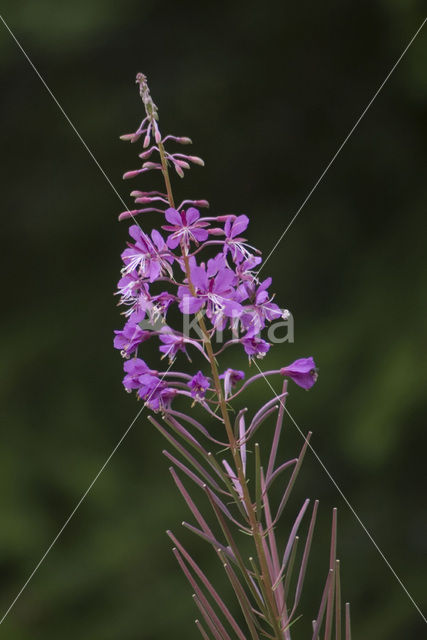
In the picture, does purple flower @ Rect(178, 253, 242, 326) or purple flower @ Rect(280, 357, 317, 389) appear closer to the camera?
purple flower @ Rect(178, 253, 242, 326)

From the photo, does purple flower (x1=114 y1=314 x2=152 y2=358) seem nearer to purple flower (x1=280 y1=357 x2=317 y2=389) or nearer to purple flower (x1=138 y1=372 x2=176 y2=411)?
purple flower (x1=138 y1=372 x2=176 y2=411)

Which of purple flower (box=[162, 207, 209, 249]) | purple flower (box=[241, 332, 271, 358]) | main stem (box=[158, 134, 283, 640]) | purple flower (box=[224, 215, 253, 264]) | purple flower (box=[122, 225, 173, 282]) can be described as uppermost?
purple flower (box=[224, 215, 253, 264])

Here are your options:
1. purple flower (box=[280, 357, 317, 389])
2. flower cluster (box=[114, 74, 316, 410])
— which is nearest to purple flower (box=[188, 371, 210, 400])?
flower cluster (box=[114, 74, 316, 410])

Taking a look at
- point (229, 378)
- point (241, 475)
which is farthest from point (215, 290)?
point (241, 475)

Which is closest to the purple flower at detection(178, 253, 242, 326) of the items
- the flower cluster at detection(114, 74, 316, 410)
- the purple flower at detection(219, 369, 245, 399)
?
the flower cluster at detection(114, 74, 316, 410)

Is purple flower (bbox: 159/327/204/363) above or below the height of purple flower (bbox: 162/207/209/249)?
below

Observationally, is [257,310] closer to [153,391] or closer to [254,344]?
[254,344]
